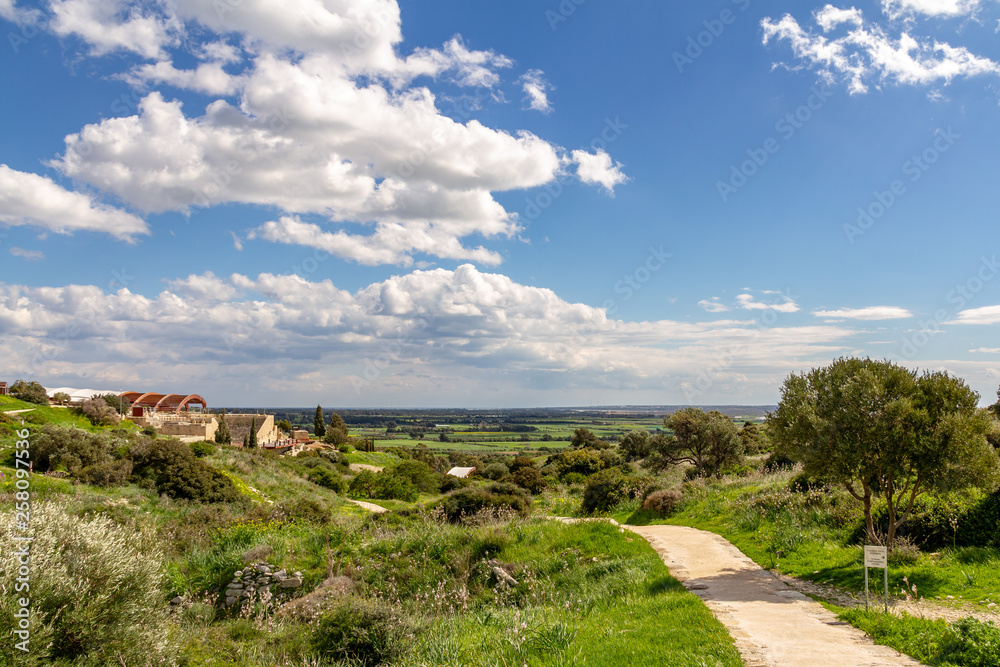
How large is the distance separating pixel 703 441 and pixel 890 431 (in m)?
19.6

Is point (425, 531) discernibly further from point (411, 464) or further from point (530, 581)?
point (411, 464)

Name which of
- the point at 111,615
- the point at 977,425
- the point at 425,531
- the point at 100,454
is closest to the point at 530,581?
the point at 425,531

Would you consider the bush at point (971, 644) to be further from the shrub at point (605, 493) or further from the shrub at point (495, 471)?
the shrub at point (495, 471)

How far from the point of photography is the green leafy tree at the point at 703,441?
29.0 metres

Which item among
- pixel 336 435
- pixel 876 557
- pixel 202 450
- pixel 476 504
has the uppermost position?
pixel 876 557

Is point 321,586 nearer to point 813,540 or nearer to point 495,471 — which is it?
point 813,540

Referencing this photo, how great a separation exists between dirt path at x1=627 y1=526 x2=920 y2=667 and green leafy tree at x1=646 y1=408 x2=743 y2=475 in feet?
51.4

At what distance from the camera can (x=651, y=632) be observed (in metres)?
7.73

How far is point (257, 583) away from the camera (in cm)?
1291

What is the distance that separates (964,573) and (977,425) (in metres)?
2.84

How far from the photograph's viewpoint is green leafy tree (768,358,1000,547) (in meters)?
10.3

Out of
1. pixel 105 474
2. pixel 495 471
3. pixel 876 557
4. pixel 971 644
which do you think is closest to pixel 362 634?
pixel 971 644

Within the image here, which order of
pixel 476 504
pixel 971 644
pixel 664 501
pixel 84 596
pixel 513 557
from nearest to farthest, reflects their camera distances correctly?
pixel 84 596, pixel 971 644, pixel 513 557, pixel 476 504, pixel 664 501

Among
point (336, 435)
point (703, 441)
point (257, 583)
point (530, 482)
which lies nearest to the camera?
point (257, 583)
